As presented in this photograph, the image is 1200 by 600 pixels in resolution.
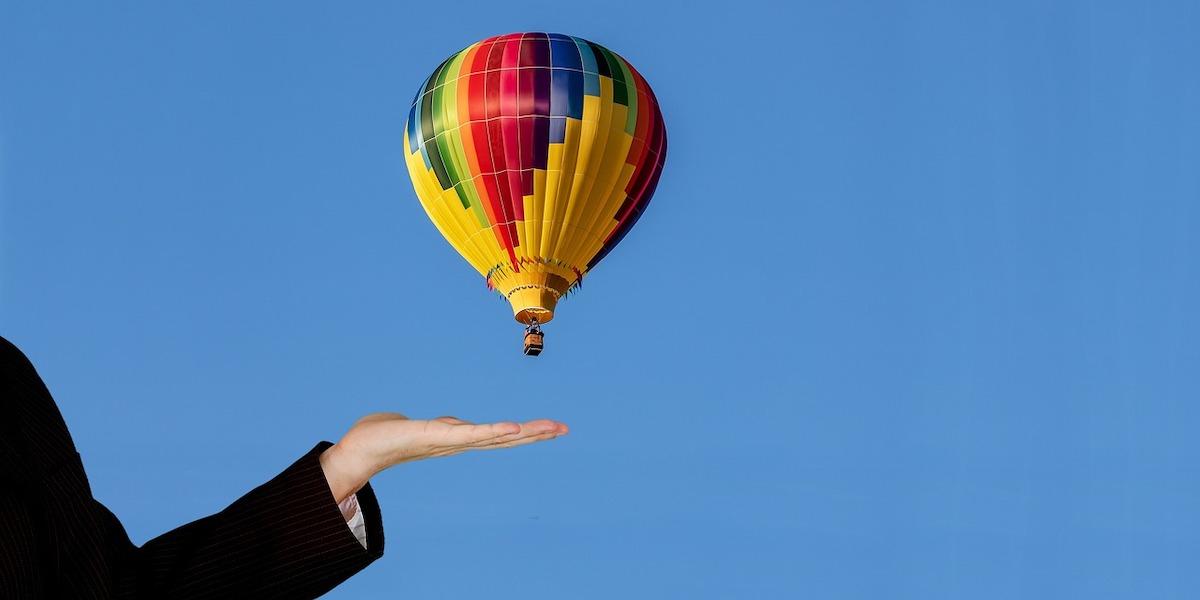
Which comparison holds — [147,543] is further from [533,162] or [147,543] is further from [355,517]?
[533,162]

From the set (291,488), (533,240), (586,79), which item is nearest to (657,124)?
(586,79)

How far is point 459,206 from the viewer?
4538 centimetres

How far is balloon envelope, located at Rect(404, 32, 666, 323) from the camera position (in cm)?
4459

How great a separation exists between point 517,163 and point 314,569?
126 feet

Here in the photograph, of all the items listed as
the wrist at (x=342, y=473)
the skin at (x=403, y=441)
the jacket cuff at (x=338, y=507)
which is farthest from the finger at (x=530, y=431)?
the jacket cuff at (x=338, y=507)

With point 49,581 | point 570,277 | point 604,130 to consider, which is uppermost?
point 604,130

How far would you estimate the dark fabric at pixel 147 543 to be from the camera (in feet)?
17.3

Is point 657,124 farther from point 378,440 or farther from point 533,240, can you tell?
point 378,440

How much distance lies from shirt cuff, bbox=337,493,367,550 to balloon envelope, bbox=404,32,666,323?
37844mm

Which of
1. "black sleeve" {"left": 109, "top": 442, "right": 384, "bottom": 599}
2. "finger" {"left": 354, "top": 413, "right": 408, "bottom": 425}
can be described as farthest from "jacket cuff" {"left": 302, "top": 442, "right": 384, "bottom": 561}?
"finger" {"left": 354, "top": 413, "right": 408, "bottom": 425}

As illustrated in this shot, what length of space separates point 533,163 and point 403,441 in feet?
126

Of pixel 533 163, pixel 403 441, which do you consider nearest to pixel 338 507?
pixel 403 441

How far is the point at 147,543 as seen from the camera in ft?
20.3

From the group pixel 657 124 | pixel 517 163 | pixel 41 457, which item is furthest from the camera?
pixel 657 124
